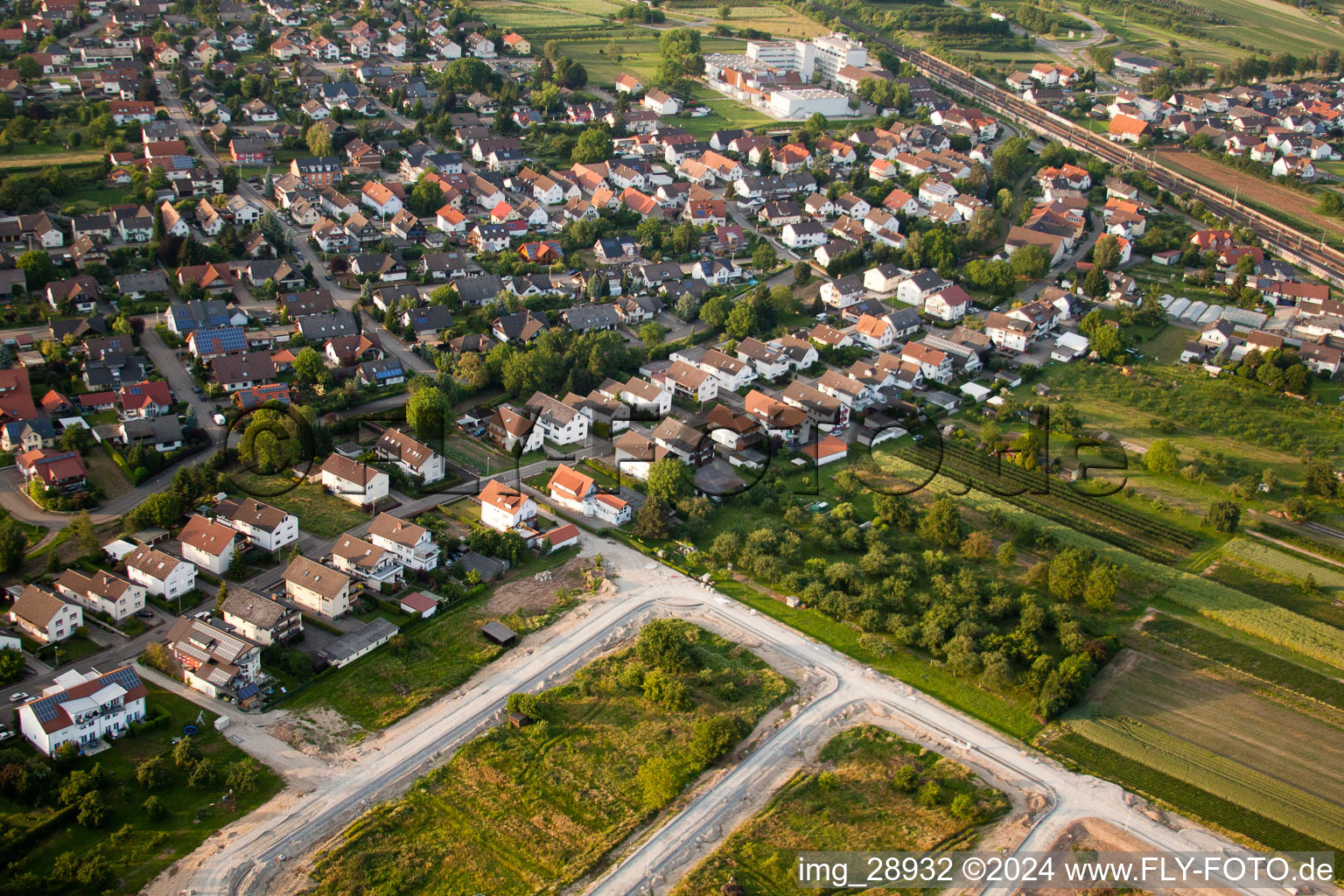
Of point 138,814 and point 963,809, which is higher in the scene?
point 963,809

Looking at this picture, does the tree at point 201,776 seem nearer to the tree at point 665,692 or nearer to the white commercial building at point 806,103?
the tree at point 665,692

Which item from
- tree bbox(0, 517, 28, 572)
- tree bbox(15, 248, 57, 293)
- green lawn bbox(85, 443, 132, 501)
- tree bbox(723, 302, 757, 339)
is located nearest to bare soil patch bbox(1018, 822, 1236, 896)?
tree bbox(723, 302, 757, 339)

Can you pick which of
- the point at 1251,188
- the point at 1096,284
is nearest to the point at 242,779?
the point at 1096,284

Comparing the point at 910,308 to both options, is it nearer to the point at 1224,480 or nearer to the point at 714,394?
the point at 714,394

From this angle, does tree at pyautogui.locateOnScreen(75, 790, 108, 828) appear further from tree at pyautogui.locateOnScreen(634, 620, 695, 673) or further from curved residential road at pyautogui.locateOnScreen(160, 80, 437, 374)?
curved residential road at pyautogui.locateOnScreen(160, 80, 437, 374)

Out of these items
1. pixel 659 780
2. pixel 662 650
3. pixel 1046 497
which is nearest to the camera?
pixel 659 780

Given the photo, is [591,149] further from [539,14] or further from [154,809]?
[154,809]
